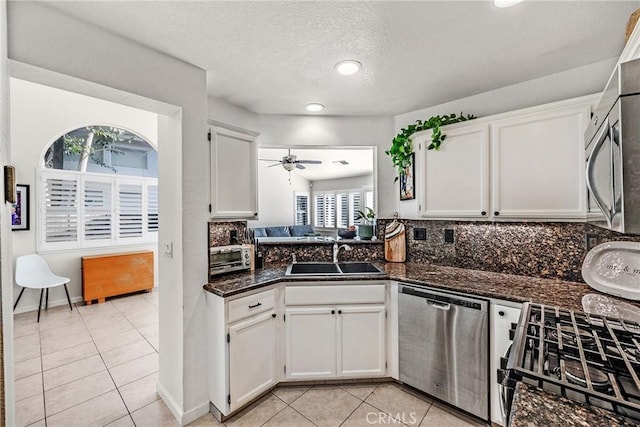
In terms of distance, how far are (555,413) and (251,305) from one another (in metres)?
1.63

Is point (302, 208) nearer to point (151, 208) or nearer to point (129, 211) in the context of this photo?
point (151, 208)

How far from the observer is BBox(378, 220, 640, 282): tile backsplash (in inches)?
76.1

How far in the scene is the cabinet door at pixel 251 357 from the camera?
1.81m

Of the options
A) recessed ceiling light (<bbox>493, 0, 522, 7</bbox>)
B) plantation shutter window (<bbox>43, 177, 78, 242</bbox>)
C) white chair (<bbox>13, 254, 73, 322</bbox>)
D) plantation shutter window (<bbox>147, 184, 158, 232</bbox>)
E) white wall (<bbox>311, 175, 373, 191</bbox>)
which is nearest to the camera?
recessed ceiling light (<bbox>493, 0, 522, 7</bbox>)

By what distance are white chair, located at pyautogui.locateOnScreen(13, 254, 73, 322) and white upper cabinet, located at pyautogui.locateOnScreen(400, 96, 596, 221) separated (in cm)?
465

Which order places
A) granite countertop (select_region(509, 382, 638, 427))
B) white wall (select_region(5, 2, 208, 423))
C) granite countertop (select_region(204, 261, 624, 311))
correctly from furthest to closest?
granite countertop (select_region(204, 261, 624, 311))
white wall (select_region(5, 2, 208, 423))
granite countertop (select_region(509, 382, 638, 427))

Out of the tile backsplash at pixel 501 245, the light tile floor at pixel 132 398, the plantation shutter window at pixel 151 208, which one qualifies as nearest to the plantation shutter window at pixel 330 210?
the plantation shutter window at pixel 151 208

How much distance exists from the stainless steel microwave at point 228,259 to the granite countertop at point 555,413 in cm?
186

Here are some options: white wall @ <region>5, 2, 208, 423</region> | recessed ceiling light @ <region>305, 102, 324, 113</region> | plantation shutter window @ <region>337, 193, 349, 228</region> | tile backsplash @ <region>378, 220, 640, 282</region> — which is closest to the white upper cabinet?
tile backsplash @ <region>378, 220, 640, 282</region>

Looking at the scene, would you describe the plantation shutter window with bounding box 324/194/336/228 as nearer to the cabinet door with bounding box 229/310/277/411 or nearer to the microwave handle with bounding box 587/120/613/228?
the cabinet door with bounding box 229/310/277/411

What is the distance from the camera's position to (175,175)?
6.09 feet

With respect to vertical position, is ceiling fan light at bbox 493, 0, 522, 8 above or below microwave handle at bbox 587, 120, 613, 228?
above

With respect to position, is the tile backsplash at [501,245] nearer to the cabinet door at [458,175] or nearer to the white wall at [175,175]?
the cabinet door at [458,175]

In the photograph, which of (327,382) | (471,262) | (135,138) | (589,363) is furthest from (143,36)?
(135,138)
